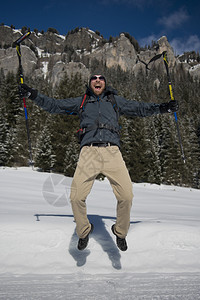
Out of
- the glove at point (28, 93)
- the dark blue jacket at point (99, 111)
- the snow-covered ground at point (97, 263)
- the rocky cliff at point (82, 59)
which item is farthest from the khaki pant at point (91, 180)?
the rocky cliff at point (82, 59)

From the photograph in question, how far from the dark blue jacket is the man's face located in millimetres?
98

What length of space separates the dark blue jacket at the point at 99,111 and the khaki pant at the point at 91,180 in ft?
0.76

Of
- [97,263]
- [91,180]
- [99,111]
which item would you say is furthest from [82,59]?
[97,263]

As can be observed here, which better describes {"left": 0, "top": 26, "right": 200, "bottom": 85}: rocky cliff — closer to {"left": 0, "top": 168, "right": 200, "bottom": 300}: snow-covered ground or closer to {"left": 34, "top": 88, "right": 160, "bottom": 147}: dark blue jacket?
{"left": 34, "top": 88, "right": 160, "bottom": 147}: dark blue jacket

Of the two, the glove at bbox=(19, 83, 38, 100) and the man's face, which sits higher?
the man's face

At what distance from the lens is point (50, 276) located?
279 cm

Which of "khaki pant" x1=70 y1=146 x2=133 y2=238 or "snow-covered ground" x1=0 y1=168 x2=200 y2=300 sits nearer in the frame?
"snow-covered ground" x1=0 y1=168 x2=200 y2=300

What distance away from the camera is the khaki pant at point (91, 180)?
3.10 m

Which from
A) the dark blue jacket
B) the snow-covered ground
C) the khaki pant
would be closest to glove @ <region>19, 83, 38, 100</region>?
the dark blue jacket

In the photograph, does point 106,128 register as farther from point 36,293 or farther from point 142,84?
point 142,84

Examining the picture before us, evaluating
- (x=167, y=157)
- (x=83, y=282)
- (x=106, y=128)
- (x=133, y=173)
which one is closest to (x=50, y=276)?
(x=83, y=282)

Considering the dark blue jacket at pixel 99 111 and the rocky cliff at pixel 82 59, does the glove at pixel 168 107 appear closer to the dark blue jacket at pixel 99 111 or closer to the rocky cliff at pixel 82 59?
the dark blue jacket at pixel 99 111

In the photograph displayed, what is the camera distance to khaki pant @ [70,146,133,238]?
3.10 metres

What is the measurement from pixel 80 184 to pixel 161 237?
64.0 inches
